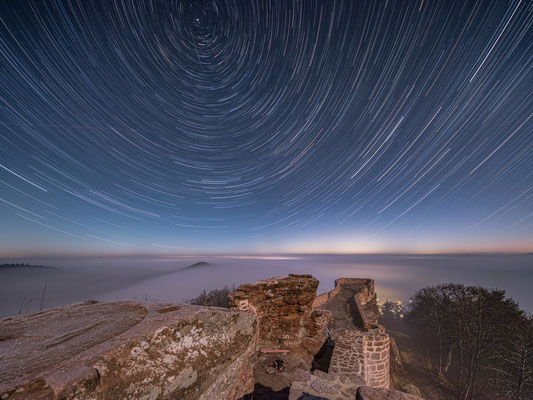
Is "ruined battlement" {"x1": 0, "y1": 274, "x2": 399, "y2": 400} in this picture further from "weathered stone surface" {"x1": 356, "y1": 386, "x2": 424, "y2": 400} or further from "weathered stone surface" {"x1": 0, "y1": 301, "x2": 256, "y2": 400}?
"weathered stone surface" {"x1": 356, "y1": 386, "x2": 424, "y2": 400}

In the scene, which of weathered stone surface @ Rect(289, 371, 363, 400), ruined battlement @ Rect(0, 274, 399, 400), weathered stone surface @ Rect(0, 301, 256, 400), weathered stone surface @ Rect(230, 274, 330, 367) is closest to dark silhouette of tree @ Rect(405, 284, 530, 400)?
weathered stone surface @ Rect(230, 274, 330, 367)

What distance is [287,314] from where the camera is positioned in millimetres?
8531

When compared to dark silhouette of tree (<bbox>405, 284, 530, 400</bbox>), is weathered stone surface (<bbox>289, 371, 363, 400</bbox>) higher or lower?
higher

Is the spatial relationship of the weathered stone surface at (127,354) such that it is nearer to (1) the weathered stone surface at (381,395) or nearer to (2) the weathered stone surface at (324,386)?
(2) the weathered stone surface at (324,386)

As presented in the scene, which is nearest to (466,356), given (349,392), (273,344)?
(273,344)

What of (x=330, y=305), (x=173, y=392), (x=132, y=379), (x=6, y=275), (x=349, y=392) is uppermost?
(x=132, y=379)

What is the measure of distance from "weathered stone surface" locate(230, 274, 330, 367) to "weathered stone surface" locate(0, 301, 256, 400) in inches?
210

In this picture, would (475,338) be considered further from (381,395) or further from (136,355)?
(136,355)

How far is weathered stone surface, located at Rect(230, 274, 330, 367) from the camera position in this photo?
8219mm

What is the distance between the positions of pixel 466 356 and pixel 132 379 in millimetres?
28593

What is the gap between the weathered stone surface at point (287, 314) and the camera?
822 centimetres

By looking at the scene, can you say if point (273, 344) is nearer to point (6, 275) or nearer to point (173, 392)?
point (173, 392)

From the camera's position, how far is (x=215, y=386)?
7.76 feet

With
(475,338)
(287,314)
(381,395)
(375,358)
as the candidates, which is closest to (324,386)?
(381,395)
